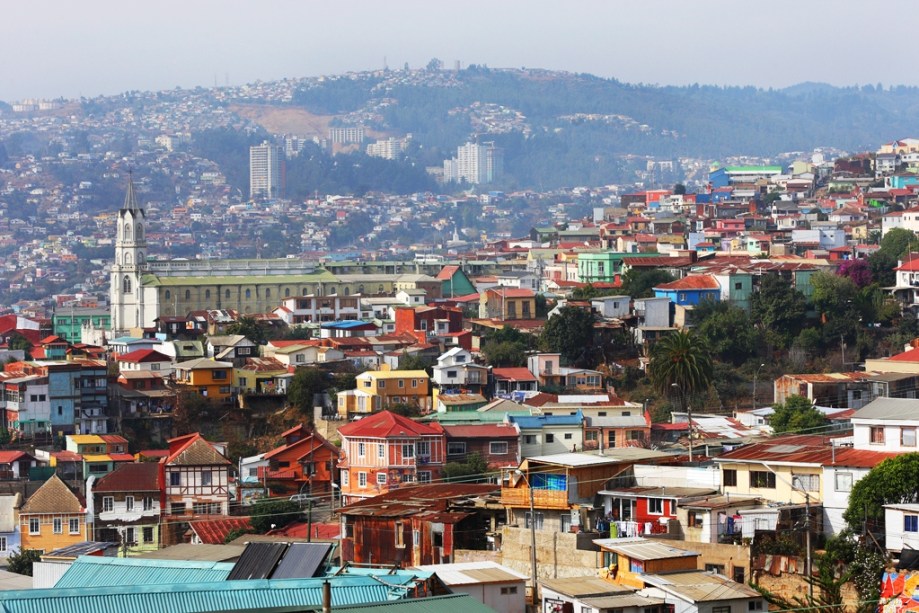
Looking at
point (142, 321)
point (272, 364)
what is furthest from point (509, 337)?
point (142, 321)

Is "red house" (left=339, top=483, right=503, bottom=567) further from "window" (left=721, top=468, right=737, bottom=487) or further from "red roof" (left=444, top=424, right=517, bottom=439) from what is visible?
"red roof" (left=444, top=424, right=517, bottom=439)

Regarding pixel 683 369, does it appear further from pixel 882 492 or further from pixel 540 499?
pixel 882 492

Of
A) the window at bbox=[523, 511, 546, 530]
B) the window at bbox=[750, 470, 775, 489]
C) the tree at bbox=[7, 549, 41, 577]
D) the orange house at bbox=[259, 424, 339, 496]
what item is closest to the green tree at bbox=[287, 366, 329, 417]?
the orange house at bbox=[259, 424, 339, 496]

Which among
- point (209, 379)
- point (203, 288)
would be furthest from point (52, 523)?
point (203, 288)

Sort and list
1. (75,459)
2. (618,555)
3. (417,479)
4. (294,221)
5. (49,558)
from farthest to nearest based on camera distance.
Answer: (294,221) < (75,459) < (417,479) < (49,558) < (618,555)

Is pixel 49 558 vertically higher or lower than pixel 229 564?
lower

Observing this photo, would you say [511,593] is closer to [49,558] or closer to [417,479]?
[49,558]
